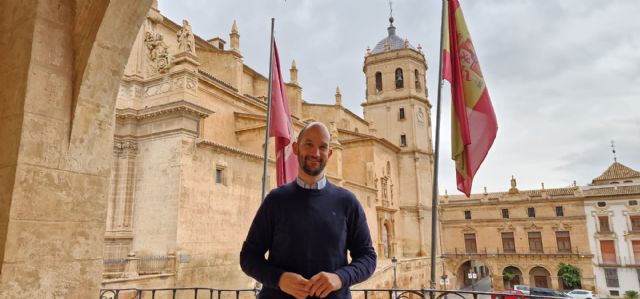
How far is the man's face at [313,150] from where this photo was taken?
1922 mm

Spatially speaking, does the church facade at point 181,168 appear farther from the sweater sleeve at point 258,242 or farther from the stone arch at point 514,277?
the stone arch at point 514,277

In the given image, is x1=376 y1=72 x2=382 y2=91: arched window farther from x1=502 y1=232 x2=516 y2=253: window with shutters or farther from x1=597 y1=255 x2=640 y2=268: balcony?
x1=597 y1=255 x2=640 y2=268: balcony

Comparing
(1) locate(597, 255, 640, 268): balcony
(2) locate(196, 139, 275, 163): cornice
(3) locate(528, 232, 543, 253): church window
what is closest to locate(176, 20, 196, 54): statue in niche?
(2) locate(196, 139, 275, 163): cornice

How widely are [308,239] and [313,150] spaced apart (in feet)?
1.42

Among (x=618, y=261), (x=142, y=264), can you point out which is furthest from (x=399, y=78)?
(x=142, y=264)

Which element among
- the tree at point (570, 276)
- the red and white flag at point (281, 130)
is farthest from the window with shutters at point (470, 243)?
the red and white flag at point (281, 130)

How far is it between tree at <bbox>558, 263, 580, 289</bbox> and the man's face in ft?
140

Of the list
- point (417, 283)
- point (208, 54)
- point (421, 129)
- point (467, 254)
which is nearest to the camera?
point (208, 54)

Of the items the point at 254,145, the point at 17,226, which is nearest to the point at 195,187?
the point at 254,145

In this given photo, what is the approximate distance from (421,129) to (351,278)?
125ft

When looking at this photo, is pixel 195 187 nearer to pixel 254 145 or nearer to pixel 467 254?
pixel 254 145

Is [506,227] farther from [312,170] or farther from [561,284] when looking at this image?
[312,170]

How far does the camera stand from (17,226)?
2.33 metres

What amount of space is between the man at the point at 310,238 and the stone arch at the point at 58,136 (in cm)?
142
